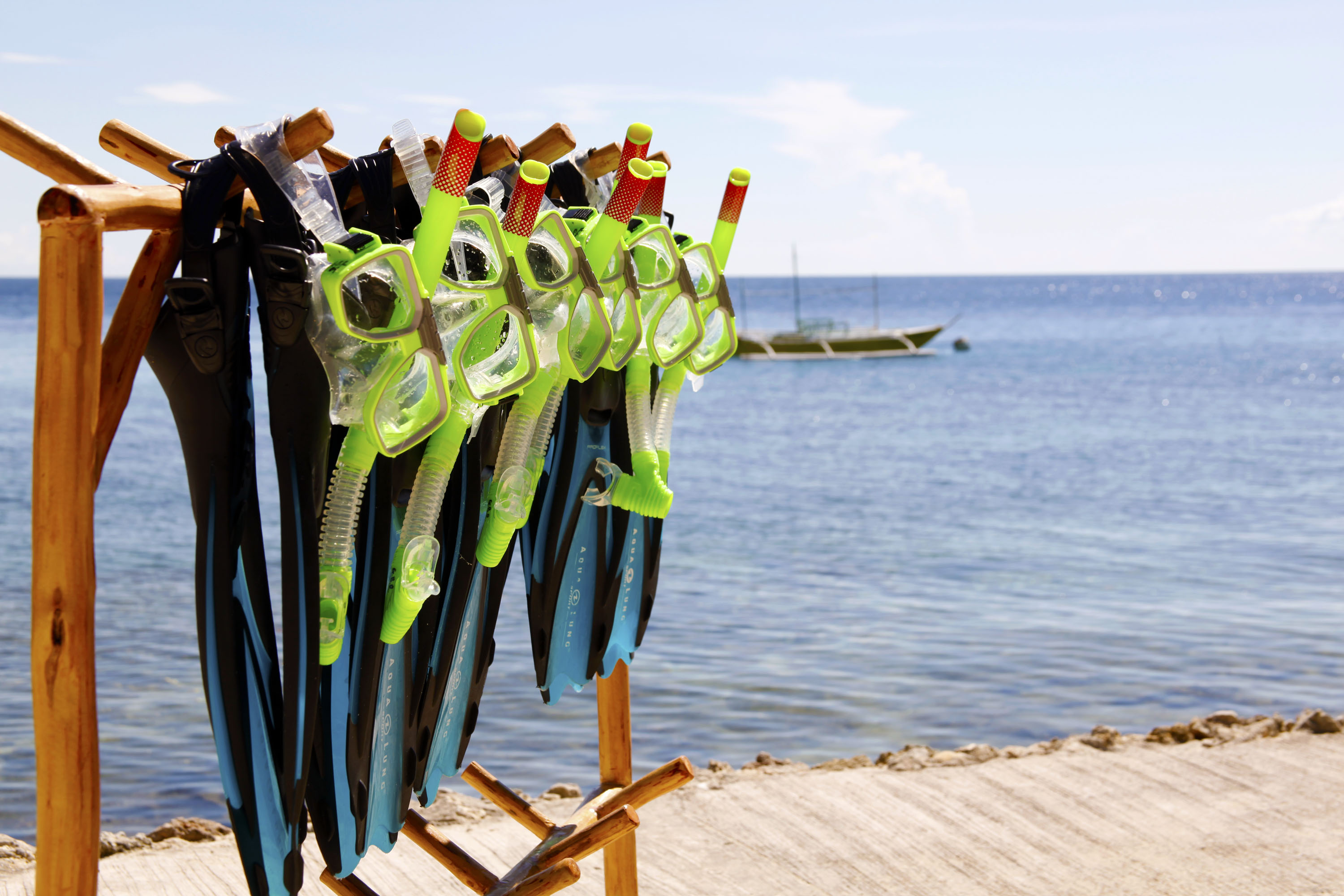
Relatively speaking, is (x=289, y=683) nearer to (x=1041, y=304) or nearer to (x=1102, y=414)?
(x=1102, y=414)

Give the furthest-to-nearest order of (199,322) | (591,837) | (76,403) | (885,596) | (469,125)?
(885,596)
(591,837)
(469,125)
(199,322)
(76,403)

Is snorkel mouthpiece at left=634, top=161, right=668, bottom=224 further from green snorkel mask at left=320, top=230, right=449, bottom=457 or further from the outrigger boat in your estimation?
the outrigger boat

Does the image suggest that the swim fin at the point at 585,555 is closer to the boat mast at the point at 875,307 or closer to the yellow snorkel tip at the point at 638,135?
the yellow snorkel tip at the point at 638,135

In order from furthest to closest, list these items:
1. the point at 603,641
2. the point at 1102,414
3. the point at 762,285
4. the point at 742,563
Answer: the point at 762,285
the point at 1102,414
the point at 742,563
the point at 603,641

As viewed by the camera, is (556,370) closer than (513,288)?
No

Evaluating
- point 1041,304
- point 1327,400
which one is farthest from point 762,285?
point 1327,400

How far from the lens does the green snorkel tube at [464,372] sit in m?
1.68

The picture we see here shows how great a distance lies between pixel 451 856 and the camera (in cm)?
254

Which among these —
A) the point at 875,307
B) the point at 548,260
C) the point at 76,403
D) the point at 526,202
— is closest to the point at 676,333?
the point at 548,260

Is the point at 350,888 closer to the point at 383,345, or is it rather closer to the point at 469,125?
the point at 383,345

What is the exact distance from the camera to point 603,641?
2486 millimetres

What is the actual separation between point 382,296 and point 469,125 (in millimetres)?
258

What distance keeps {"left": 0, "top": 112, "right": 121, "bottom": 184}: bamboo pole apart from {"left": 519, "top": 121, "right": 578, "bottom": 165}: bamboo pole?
0.74 m

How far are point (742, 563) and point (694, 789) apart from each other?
5616mm
